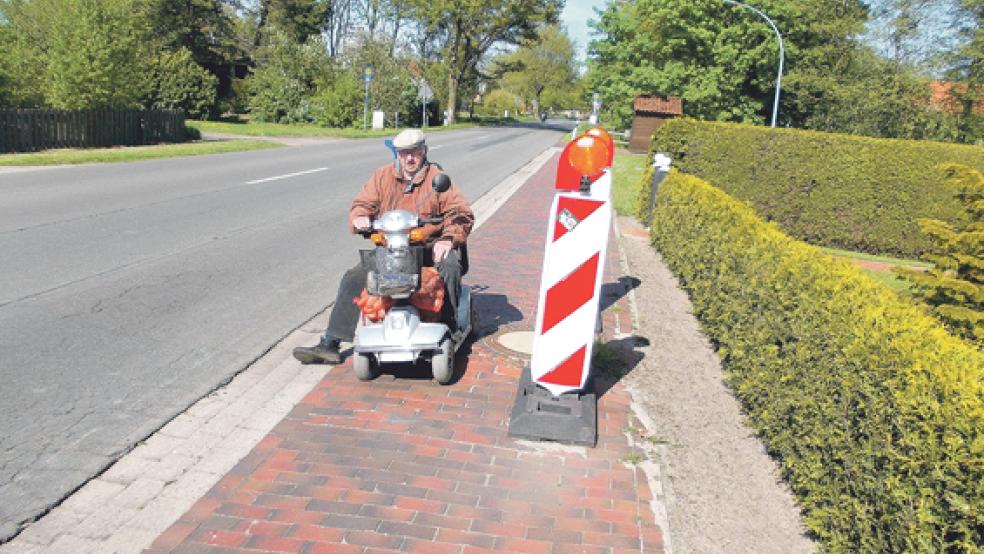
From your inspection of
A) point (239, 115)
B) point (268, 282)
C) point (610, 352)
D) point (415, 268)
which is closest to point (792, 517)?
point (610, 352)

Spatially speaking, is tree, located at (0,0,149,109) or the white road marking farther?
tree, located at (0,0,149,109)

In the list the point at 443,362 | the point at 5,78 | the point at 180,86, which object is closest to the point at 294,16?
the point at 180,86

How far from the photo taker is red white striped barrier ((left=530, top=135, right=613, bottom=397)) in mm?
4410

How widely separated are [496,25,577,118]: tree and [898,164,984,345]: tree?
112938 mm

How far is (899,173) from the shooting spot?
13406 mm

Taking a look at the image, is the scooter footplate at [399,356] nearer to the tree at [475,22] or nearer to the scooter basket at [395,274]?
the scooter basket at [395,274]

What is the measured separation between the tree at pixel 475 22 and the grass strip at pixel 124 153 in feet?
127

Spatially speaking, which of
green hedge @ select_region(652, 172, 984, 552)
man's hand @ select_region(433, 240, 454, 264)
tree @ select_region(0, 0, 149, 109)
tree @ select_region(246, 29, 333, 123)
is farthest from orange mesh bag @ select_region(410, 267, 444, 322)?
tree @ select_region(246, 29, 333, 123)

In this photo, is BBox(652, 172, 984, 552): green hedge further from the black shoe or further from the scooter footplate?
the black shoe

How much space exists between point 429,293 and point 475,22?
62.5 m

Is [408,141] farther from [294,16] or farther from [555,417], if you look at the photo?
[294,16]

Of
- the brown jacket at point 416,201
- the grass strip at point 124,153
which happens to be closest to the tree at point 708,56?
the grass strip at point 124,153

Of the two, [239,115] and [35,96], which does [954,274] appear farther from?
[239,115]

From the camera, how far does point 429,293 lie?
5.05 metres
